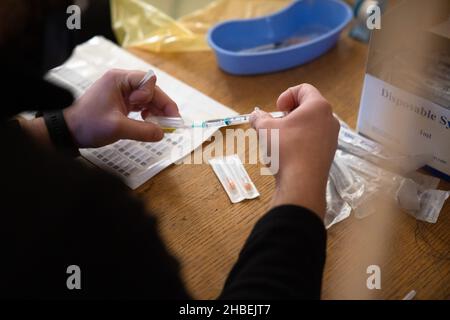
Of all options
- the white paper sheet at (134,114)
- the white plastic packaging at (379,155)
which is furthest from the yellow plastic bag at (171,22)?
the white plastic packaging at (379,155)

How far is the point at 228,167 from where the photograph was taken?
0.72 meters

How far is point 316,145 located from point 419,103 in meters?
0.19

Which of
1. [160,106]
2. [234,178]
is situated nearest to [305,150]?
[234,178]

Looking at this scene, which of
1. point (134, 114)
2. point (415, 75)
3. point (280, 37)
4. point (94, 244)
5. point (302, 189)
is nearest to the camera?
point (94, 244)

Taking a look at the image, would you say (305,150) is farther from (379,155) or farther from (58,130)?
(58,130)

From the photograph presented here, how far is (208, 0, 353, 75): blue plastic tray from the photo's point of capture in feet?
2.91

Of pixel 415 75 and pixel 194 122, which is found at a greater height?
pixel 415 75

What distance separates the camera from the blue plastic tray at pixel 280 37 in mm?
887

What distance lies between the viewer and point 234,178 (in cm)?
71

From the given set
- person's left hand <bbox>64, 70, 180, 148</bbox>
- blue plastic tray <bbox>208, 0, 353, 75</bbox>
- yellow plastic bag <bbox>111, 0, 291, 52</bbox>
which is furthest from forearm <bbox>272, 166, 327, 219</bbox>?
yellow plastic bag <bbox>111, 0, 291, 52</bbox>

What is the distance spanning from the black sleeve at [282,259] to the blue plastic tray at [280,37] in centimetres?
42

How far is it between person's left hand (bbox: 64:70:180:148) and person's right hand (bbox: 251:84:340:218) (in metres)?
0.17

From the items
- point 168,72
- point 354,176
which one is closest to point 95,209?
point 354,176

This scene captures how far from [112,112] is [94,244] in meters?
0.28
